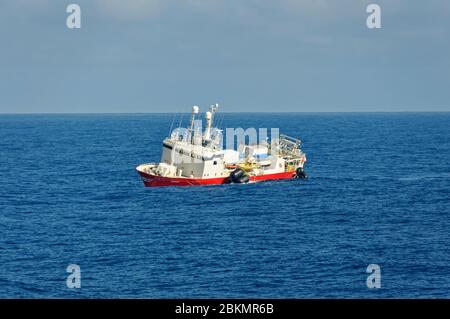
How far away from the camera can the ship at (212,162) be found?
3337 inches

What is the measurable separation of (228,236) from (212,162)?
2661 centimetres

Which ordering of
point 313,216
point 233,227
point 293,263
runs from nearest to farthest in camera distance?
point 293,263, point 233,227, point 313,216

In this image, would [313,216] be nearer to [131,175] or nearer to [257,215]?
[257,215]

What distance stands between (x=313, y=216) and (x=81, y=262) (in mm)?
27278

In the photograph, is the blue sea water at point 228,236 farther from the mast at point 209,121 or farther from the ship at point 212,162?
the mast at point 209,121

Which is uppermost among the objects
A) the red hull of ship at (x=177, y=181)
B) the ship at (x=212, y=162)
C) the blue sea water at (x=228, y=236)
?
the ship at (x=212, y=162)

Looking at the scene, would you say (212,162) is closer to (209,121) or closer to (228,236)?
(209,121)

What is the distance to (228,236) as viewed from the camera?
58594 millimetres

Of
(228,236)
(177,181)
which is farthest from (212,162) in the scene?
(228,236)

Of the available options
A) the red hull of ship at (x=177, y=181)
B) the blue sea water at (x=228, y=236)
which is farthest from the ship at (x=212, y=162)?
the blue sea water at (x=228, y=236)

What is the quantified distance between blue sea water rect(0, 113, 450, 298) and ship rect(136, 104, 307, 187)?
143 cm

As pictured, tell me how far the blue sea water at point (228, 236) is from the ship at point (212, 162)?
1.43 m

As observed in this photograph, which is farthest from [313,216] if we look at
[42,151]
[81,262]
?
[42,151]
